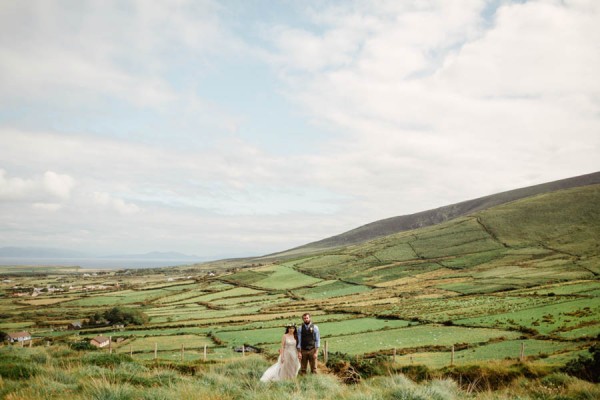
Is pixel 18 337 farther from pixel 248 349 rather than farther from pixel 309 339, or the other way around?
pixel 309 339

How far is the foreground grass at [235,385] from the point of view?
7863mm

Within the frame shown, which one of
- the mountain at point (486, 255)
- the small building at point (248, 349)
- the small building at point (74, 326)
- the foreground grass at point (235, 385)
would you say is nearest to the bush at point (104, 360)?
the foreground grass at point (235, 385)

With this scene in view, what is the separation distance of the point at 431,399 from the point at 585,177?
235 metres

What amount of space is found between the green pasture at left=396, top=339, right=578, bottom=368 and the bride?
535 inches

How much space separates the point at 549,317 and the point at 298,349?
107 ft

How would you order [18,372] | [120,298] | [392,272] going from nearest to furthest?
[18,372], [120,298], [392,272]

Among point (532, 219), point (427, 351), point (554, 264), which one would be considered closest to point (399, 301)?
point (427, 351)

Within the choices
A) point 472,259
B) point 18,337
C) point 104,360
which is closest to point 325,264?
point 472,259

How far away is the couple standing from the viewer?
15.1m

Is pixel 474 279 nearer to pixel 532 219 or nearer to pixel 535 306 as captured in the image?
pixel 535 306

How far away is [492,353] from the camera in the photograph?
27938 mm

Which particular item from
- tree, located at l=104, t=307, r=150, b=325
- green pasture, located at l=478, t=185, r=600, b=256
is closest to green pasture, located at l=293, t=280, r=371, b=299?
tree, located at l=104, t=307, r=150, b=325

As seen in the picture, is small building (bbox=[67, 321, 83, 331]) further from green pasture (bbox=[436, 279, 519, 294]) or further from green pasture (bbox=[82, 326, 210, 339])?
green pasture (bbox=[436, 279, 519, 294])

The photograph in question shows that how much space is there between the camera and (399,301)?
63.3 metres
